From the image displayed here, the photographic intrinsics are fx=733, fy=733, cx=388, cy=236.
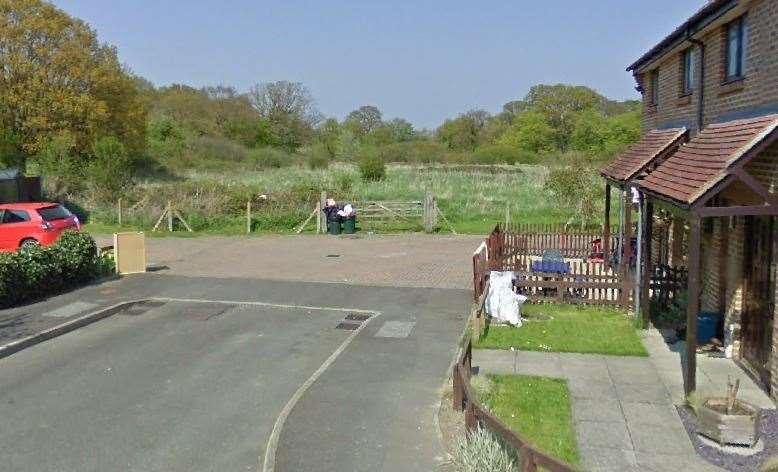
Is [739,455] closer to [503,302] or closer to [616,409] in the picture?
[616,409]

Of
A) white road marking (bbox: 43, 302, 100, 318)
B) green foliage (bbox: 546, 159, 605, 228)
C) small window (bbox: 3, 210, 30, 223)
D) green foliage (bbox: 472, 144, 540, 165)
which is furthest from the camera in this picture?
green foliage (bbox: 472, 144, 540, 165)

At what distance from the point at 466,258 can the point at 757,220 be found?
11.8 metres

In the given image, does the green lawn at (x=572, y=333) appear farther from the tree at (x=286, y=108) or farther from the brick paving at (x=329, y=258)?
the tree at (x=286, y=108)

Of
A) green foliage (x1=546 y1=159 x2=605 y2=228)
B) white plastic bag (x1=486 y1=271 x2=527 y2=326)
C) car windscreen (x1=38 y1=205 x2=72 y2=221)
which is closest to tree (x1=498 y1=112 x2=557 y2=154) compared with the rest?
green foliage (x1=546 y1=159 x2=605 y2=228)

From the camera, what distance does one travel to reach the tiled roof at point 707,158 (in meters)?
8.74

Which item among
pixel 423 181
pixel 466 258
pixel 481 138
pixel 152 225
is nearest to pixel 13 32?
pixel 152 225

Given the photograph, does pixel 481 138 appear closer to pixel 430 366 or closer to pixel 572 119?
pixel 572 119

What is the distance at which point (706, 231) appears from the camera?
42.7 ft

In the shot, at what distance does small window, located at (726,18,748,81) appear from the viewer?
10555 millimetres

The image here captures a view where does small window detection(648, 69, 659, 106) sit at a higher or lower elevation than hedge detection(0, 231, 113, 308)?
higher

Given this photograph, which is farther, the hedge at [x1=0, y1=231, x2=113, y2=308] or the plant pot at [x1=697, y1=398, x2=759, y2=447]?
the hedge at [x1=0, y1=231, x2=113, y2=308]

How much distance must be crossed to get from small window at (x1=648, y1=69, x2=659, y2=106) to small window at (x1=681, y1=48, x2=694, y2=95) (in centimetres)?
273

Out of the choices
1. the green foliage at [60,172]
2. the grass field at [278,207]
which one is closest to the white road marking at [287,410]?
the grass field at [278,207]

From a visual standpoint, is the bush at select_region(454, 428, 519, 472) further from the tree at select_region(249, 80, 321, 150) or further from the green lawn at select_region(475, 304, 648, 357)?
the tree at select_region(249, 80, 321, 150)
